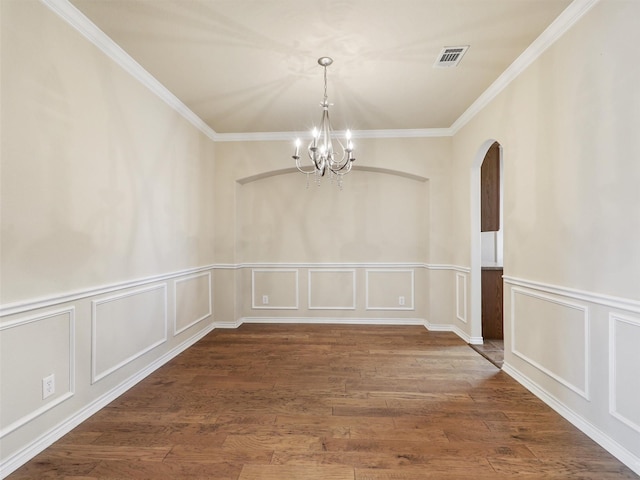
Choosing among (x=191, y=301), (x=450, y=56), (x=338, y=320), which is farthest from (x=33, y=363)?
(x=338, y=320)

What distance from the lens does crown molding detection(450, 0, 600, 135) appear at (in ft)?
7.25

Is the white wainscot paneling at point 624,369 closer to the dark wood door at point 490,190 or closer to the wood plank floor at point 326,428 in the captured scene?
the wood plank floor at point 326,428

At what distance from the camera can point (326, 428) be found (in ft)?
7.41

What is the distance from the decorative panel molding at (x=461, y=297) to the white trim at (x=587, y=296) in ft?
4.29

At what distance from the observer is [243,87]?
11.1ft

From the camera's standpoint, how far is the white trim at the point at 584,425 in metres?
1.87

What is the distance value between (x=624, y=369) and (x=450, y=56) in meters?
2.51

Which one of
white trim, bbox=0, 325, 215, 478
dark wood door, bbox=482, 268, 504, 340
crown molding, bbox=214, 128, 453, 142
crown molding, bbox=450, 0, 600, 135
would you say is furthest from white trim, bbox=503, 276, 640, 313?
white trim, bbox=0, 325, 215, 478

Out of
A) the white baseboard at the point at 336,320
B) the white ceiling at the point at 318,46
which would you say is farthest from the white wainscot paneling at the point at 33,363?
the white baseboard at the point at 336,320

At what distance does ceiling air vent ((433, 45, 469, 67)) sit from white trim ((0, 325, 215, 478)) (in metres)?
3.75

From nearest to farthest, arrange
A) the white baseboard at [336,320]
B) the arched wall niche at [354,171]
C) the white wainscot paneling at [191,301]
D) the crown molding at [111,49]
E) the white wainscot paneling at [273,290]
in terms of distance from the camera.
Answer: the crown molding at [111,49] → the white wainscot paneling at [191,301] → the arched wall niche at [354,171] → the white baseboard at [336,320] → the white wainscot paneling at [273,290]

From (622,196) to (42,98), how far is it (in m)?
3.42

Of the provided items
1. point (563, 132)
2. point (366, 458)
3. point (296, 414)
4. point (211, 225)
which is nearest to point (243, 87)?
point (211, 225)

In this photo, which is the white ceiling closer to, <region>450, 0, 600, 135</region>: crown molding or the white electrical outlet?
<region>450, 0, 600, 135</region>: crown molding
